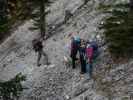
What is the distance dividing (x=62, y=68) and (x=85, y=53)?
2.21 meters

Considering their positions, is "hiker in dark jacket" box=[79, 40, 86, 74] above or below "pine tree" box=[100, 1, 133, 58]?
below

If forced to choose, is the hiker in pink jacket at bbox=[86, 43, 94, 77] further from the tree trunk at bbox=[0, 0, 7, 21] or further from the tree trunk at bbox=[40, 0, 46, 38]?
the tree trunk at bbox=[0, 0, 7, 21]

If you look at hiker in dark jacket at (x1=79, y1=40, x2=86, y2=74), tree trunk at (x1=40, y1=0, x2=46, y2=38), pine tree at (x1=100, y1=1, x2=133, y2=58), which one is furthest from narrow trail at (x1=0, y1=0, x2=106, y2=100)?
pine tree at (x1=100, y1=1, x2=133, y2=58)

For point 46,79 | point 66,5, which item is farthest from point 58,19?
point 46,79

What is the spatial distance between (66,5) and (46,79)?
9.65m

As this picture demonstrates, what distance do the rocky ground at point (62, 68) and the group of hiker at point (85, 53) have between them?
0.39m

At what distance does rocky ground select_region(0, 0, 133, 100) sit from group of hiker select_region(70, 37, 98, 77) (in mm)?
390

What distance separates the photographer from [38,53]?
76.3 ft

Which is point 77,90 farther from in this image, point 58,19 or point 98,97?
point 58,19

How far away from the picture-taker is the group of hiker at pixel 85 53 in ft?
61.5

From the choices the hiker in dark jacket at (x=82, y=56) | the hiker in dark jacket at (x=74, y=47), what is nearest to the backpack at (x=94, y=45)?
the hiker in dark jacket at (x=82, y=56)

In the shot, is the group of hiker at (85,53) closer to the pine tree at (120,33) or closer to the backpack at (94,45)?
the backpack at (94,45)

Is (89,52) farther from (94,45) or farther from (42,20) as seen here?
(42,20)

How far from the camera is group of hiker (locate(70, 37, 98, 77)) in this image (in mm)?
18750
